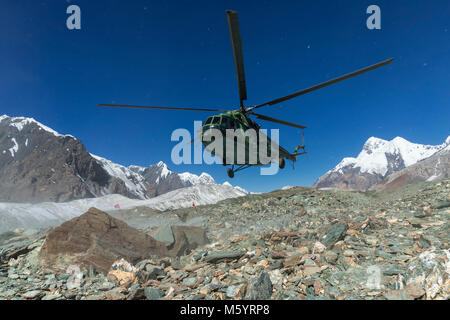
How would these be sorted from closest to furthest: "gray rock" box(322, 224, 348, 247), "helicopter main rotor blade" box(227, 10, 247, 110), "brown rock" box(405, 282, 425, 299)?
1. "brown rock" box(405, 282, 425, 299)
2. "gray rock" box(322, 224, 348, 247)
3. "helicopter main rotor blade" box(227, 10, 247, 110)

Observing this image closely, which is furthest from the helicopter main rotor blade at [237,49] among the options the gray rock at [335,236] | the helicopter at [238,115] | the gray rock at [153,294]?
the gray rock at [153,294]

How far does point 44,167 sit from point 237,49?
7391 inches

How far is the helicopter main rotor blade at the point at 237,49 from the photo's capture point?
6562 millimetres

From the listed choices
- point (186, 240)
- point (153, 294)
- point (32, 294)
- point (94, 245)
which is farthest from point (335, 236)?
point (32, 294)

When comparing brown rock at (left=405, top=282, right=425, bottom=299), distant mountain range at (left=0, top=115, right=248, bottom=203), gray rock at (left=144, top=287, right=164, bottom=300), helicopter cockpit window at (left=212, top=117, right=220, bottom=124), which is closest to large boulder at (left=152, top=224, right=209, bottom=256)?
gray rock at (left=144, top=287, right=164, bottom=300)

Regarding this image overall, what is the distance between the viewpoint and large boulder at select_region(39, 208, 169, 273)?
A: 684 centimetres

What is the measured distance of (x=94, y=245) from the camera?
7.14 meters

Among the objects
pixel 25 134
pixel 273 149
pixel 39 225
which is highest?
pixel 25 134

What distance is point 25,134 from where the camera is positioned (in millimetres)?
156625

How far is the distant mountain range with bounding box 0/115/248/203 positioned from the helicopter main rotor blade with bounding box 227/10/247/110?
145 m

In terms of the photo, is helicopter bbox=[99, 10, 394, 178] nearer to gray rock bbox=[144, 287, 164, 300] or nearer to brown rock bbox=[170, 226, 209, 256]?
brown rock bbox=[170, 226, 209, 256]

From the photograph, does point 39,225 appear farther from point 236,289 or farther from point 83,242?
point 236,289

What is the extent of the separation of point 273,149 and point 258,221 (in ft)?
15.2
